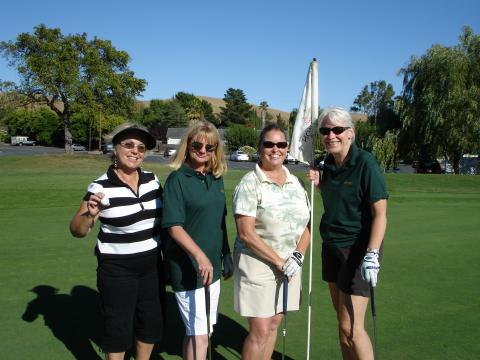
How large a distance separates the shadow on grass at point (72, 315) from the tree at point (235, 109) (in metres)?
108

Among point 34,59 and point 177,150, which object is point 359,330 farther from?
point 34,59

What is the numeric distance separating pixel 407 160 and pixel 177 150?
104ft

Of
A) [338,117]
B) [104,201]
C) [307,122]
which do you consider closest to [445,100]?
[307,122]

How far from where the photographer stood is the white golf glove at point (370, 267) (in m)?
3.04

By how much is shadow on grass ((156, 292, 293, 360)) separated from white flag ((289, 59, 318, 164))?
1.67 m

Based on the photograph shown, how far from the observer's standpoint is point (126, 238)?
324 cm

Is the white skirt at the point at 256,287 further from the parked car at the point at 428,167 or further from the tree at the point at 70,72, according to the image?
the tree at the point at 70,72

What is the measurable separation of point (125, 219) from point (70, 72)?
41.4 metres

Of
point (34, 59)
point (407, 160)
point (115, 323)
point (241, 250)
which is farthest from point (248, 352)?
point (34, 59)

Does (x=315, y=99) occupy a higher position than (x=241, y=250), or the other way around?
(x=315, y=99)

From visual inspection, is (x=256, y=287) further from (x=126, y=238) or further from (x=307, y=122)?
(x=307, y=122)

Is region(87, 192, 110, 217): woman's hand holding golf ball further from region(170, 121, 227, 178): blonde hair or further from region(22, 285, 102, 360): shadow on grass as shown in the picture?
region(22, 285, 102, 360): shadow on grass

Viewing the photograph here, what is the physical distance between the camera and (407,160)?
108 ft

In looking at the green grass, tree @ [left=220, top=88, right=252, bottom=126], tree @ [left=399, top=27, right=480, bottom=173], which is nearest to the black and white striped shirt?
the green grass
